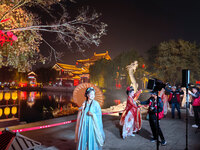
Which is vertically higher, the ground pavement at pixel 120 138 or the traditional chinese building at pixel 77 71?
the traditional chinese building at pixel 77 71

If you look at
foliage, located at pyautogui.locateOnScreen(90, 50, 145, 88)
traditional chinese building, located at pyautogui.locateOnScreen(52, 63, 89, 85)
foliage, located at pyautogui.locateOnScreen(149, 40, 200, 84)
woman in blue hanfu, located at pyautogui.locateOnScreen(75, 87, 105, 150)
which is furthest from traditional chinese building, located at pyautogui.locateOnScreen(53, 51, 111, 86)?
woman in blue hanfu, located at pyautogui.locateOnScreen(75, 87, 105, 150)

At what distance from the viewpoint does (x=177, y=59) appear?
2205cm

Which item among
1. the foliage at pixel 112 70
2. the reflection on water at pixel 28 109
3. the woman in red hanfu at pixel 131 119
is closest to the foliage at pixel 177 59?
the foliage at pixel 112 70

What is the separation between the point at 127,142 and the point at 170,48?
20.7 metres

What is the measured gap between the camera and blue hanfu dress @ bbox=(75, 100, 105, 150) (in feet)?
11.9

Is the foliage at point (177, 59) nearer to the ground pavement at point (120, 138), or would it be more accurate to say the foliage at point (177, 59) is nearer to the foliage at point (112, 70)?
the foliage at point (112, 70)

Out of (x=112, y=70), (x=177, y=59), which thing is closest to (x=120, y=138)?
(x=177, y=59)

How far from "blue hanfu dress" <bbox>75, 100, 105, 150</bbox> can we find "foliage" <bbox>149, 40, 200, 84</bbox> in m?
20.8

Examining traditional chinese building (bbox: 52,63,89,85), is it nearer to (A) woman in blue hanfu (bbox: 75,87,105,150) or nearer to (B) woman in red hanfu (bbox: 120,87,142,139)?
(B) woman in red hanfu (bbox: 120,87,142,139)

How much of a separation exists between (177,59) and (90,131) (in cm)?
2125

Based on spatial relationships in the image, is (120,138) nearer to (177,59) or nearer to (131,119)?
(131,119)

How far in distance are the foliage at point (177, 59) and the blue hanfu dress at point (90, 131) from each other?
20.8 meters

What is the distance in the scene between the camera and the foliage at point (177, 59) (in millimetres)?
22047

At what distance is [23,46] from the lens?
20.9 feet
